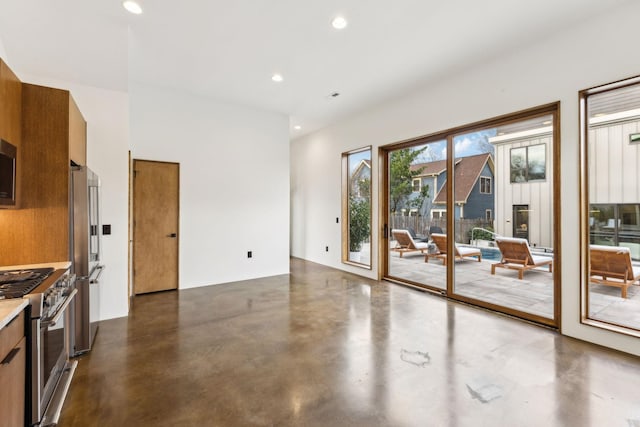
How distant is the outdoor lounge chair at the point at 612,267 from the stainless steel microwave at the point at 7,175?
16.7 feet

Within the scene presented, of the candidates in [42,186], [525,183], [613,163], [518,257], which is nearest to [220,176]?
[42,186]

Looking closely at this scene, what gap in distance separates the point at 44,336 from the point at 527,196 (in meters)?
4.66

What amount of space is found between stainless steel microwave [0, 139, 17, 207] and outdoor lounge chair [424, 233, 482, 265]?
4.80 metres

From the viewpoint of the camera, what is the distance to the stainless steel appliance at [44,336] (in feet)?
5.39

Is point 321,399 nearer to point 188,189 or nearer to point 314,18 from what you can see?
point 314,18

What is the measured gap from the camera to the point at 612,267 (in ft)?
10.1

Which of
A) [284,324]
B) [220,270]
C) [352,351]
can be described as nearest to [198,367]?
[284,324]

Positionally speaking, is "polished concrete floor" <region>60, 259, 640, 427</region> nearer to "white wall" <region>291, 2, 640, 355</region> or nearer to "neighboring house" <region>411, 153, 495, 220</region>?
"white wall" <region>291, 2, 640, 355</region>

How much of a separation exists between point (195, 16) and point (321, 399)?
11.8ft

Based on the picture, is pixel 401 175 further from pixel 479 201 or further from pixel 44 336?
pixel 44 336

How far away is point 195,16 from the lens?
301 centimetres

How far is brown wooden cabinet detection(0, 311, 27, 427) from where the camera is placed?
4.42 feet

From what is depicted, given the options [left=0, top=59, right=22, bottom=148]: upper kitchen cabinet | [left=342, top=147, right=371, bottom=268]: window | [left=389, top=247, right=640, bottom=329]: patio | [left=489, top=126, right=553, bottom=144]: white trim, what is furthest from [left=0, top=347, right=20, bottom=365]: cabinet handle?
[left=342, top=147, right=371, bottom=268]: window

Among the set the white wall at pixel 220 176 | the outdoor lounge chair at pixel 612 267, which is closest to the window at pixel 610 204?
the outdoor lounge chair at pixel 612 267
